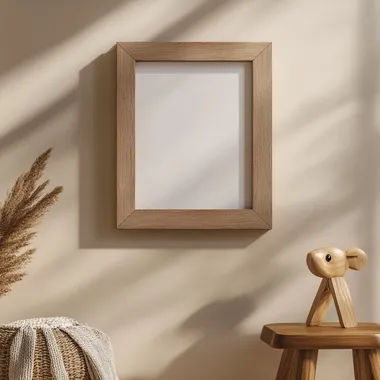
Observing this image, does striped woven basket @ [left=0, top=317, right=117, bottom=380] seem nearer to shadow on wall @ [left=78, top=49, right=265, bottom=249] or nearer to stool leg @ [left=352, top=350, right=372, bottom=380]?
shadow on wall @ [left=78, top=49, right=265, bottom=249]

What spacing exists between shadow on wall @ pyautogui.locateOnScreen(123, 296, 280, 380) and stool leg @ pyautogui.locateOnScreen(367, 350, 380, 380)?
1.03 feet

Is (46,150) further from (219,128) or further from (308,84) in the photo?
(308,84)

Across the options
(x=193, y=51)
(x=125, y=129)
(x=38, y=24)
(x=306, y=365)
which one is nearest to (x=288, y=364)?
(x=306, y=365)

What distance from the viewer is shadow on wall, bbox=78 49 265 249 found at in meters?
2.18

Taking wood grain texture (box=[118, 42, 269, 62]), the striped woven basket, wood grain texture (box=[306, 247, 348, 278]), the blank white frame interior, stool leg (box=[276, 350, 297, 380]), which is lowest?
stool leg (box=[276, 350, 297, 380])

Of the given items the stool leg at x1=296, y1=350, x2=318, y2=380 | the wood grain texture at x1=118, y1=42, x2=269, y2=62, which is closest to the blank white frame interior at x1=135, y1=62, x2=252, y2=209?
the wood grain texture at x1=118, y1=42, x2=269, y2=62

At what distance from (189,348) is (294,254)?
387mm

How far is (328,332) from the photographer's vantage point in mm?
1952

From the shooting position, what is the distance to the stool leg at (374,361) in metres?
1.94

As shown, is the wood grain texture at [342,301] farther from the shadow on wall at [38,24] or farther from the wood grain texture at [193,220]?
the shadow on wall at [38,24]

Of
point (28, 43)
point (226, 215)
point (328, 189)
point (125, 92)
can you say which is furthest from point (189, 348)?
point (28, 43)

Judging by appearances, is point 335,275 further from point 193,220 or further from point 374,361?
point 193,220

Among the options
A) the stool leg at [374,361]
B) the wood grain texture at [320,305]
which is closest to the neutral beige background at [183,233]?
the wood grain texture at [320,305]

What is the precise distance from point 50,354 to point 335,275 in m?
0.74
